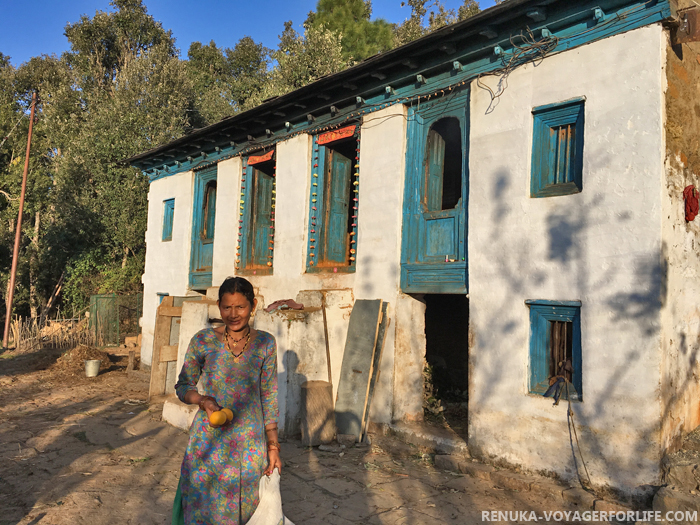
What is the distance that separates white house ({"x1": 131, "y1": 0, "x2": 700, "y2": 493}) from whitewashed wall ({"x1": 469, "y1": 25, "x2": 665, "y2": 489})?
0.02 m

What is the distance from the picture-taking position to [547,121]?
21.0 ft

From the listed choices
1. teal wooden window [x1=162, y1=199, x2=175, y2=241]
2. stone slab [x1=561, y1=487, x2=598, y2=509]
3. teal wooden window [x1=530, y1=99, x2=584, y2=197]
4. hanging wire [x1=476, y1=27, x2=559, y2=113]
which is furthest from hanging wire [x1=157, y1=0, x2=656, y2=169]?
teal wooden window [x1=162, y1=199, x2=175, y2=241]

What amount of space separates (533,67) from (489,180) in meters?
1.42

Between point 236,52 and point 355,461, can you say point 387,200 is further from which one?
point 236,52

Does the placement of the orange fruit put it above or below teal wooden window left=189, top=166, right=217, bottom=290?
below

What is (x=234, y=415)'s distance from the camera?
3.34 metres

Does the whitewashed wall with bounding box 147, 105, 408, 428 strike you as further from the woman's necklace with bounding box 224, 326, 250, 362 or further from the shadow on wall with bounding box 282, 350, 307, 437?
the woman's necklace with bounding box 224, 326, 250, 362

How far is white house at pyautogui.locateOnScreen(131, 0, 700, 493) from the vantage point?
5.40 meters

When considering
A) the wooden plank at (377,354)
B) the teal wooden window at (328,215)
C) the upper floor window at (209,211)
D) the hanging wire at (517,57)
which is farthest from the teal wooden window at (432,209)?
the upper floor window at (209,211)

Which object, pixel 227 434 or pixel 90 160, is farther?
pixel 90 160

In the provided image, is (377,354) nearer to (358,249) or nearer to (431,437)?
(431,437)

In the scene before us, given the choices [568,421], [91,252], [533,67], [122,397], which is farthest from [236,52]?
[568,421]

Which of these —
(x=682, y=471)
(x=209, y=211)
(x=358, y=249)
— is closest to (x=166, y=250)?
(x=209, y=211)

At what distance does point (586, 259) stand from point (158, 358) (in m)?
7.39
